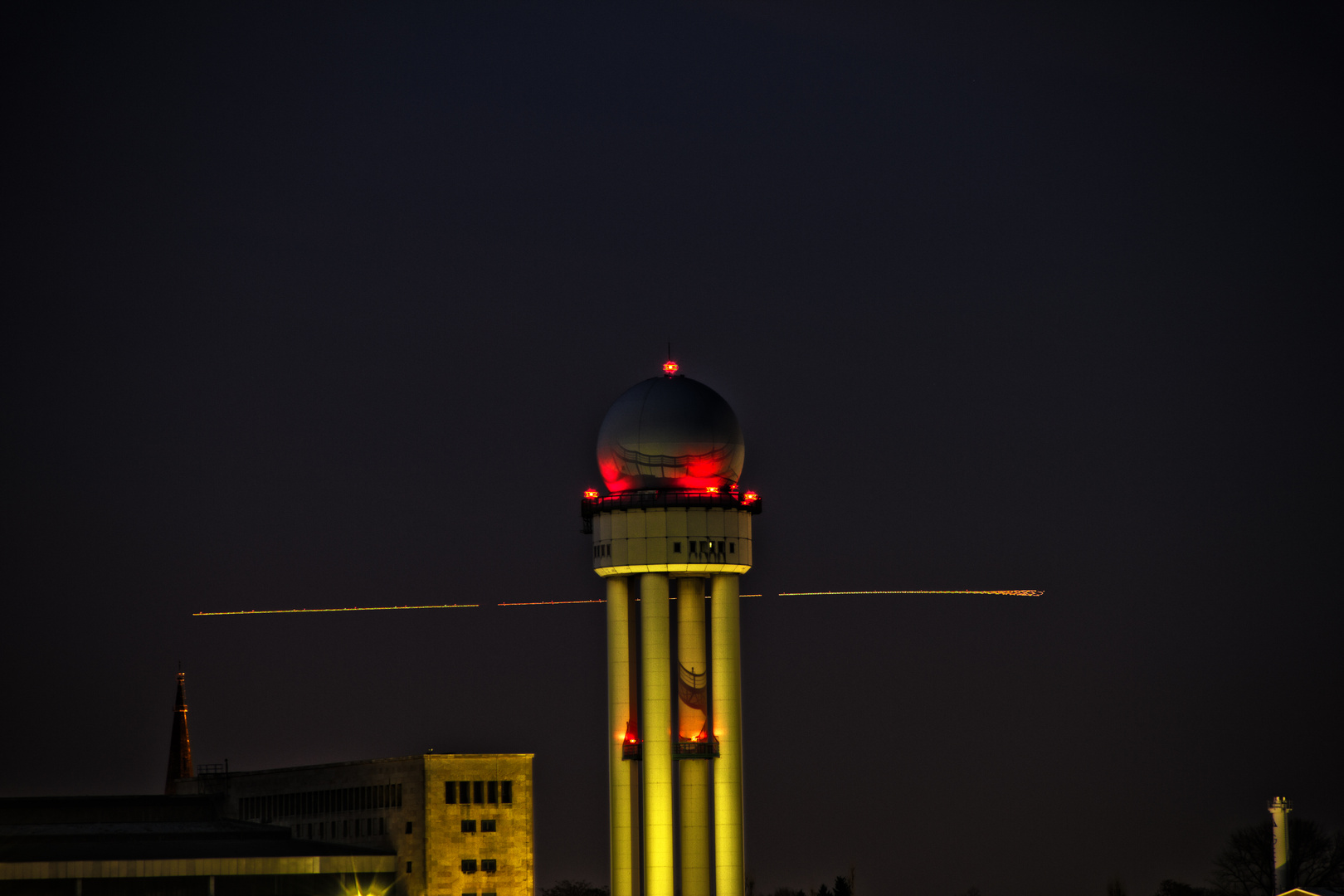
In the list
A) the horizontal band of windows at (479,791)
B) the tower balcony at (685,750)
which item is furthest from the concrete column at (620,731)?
the horizontal band of windows at (479,791)

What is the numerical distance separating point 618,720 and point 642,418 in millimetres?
19427

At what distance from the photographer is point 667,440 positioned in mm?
132875

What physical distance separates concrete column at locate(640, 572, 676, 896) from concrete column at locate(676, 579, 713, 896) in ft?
5.09

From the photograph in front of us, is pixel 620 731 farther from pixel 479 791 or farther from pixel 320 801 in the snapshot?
pixel 320 801

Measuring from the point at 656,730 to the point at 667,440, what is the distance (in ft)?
60.7

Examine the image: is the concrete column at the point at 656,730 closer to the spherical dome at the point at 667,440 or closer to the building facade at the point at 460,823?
the spherical dome at the point at 667,440

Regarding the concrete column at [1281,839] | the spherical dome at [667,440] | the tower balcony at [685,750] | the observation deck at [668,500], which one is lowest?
the concrete column at [1281,839]

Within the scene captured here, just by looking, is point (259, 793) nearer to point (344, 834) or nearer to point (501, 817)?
point (344, 834)

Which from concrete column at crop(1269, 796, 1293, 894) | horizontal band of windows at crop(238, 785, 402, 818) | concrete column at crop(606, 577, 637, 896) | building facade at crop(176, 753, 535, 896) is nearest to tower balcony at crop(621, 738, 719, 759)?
concrete column at crop(606, 577, 637, 896)

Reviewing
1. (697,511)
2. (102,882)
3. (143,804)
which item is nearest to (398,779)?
(102,882)

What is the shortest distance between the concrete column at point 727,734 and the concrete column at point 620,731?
553cm

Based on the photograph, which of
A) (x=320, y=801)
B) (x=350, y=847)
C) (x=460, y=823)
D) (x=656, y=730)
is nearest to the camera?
(x=656, y=730)

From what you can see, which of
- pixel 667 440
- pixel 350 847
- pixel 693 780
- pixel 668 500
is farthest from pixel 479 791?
pixel 667 440

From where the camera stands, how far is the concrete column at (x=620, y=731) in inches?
5207
